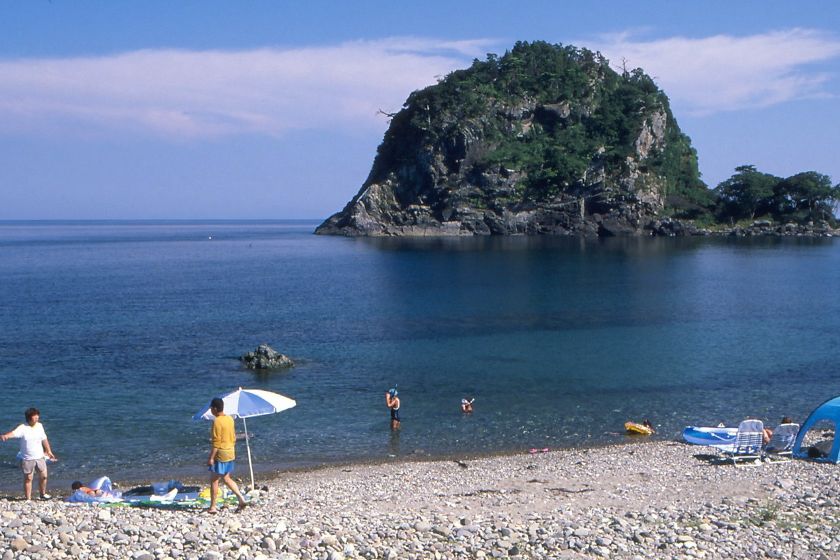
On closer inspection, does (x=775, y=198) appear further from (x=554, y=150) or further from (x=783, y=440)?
(x=783, y=440)

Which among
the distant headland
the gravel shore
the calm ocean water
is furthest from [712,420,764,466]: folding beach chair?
the distant headland

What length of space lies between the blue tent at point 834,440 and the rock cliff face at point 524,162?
14317cm

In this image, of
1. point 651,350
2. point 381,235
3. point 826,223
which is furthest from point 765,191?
point 651,350

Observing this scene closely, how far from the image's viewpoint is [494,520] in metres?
16.6

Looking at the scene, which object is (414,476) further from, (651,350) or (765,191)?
(765,191)

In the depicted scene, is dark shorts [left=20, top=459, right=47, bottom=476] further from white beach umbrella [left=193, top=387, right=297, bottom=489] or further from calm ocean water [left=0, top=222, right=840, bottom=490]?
calm ocean water [left=0, top=222, right=840, bottom=490]

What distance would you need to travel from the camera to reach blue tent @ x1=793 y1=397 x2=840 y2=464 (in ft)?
75.9

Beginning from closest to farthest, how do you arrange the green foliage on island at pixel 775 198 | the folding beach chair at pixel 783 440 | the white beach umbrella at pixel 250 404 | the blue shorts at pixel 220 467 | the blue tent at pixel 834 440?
the blue shorts at pixel 220 467 → the white beach umbrella at pixel 250 404 → the blue tent at pixel 834 440 → the folding beach chair at pixel 783 440 → the green foliage on island at pixel 775 198

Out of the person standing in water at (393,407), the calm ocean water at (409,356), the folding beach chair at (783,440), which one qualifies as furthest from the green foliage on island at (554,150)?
→ the folding beach chair at (783,440)

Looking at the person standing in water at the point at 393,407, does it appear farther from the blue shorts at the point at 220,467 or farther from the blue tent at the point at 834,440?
the blue shorts at the point at 220,467

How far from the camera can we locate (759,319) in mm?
58281

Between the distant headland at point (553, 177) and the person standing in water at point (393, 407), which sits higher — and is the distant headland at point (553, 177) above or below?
above

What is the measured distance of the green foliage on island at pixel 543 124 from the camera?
552ft

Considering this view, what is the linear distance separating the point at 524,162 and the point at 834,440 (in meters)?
149
